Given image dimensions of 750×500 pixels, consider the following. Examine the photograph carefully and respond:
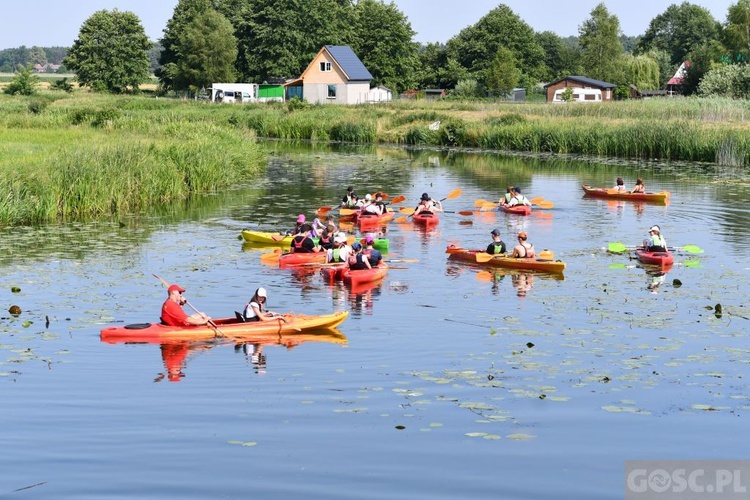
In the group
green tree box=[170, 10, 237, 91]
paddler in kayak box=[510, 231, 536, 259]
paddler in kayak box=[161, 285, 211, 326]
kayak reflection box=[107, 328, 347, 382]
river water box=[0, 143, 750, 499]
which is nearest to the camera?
river water box=[0, 143, 750, 499]

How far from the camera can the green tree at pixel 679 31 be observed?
151000mm

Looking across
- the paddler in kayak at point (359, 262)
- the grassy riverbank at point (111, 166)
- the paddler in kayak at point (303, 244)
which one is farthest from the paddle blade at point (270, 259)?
the grassy riverbank at point (111, 166)

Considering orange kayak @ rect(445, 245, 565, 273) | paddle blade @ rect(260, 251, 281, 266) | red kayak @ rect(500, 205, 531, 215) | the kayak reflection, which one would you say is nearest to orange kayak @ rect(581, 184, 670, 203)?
red kayak @ rect(500, 205, 531, 215)

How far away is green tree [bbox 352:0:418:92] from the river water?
8396cm

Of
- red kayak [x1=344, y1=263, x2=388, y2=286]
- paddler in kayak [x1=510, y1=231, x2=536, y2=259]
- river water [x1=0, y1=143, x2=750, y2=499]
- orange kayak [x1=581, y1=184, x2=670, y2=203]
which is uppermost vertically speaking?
orange kayak [x1=581, y1=184, x2=670, y2=203]

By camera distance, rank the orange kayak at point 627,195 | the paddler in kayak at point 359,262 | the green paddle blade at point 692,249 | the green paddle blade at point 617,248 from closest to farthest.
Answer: the paddler in kayak at point 359,262 → the green paddle blade at point 692,249 → the green paddle blade at point 617,248 → the orange kayak at point 627,195

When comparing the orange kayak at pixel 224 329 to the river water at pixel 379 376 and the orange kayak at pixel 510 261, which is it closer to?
the river water at pixel 379 376

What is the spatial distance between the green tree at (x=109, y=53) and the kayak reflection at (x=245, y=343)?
97.1 metres

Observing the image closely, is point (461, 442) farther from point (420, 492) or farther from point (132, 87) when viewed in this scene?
point (132, 87)

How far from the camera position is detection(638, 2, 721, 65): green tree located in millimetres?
151000

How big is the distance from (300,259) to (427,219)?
346 inches

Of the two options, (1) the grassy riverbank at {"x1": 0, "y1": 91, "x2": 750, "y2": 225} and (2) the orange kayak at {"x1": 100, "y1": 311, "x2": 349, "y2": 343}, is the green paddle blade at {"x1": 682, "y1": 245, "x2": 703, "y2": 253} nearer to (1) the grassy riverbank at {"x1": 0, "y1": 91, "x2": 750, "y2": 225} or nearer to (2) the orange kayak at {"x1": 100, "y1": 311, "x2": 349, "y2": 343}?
(2) the orange kayak at {"x1": 100, "y1": 311, "x2": 349, "y2": 343}

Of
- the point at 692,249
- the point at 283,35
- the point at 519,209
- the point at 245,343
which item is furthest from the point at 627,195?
the point at 283,35

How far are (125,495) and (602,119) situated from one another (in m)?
56.1
